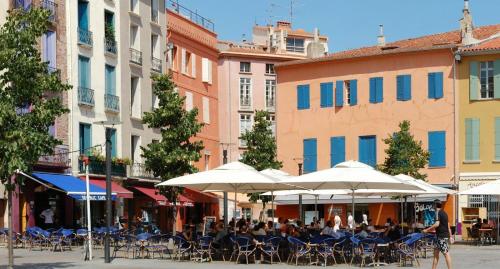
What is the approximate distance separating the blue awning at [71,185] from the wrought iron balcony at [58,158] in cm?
45

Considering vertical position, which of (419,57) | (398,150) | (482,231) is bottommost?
(482,231)

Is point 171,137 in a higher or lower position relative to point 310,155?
higher

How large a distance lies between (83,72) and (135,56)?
5.31 metres

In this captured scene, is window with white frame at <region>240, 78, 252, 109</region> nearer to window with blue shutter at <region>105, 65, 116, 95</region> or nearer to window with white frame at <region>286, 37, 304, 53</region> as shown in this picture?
window with white frame at <region>286, 37, 304, 53</region>

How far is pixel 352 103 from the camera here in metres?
55.3

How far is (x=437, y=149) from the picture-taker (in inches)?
2052

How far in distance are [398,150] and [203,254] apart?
21.5m

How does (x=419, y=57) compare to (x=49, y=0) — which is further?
(x=419, y=57)

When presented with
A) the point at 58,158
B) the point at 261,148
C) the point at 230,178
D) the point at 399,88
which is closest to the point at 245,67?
the point at 399,88

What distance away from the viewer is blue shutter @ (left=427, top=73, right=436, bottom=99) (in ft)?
172

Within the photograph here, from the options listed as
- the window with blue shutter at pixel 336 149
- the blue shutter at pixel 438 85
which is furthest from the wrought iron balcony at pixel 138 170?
the blue shutter at pixel 438 85

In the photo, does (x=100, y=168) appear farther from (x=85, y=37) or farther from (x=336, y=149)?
(x=336, y=149)

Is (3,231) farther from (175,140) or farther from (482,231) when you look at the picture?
(482,231)

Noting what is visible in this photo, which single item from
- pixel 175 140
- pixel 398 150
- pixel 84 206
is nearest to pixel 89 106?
pixel 84 206
